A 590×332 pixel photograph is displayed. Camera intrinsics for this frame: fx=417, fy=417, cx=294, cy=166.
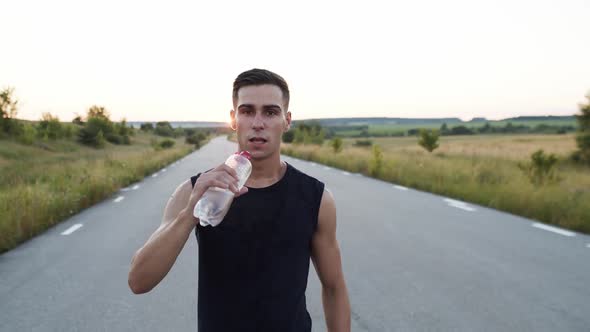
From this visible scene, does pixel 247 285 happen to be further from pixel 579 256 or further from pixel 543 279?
pixel 579 256

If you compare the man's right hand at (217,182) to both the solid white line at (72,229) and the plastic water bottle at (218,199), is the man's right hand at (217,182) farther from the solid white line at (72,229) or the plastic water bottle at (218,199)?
the solid white line at (72,229)

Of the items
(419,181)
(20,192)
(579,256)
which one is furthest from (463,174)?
(20,192)

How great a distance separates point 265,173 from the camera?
1.66 metres

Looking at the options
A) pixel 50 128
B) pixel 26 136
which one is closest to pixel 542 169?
pixel 26 136

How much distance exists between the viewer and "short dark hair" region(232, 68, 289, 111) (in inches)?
64.3

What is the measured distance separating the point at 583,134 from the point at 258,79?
32463 mm

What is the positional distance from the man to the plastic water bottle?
12 centimetres

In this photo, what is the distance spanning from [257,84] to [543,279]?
436cm

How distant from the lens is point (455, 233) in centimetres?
668

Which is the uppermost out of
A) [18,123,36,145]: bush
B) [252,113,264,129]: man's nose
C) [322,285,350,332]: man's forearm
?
[252,113,264,129]: man's nose

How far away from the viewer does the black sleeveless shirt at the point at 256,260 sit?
5.10 ft

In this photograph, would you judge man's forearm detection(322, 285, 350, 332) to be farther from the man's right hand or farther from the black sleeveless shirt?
the man's right hand

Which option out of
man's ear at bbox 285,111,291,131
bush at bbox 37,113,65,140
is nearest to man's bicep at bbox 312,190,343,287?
man's ear at bbox 285,111,291,131

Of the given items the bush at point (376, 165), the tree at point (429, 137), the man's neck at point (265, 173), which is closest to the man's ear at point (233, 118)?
the man's neck at point (265, 173)
